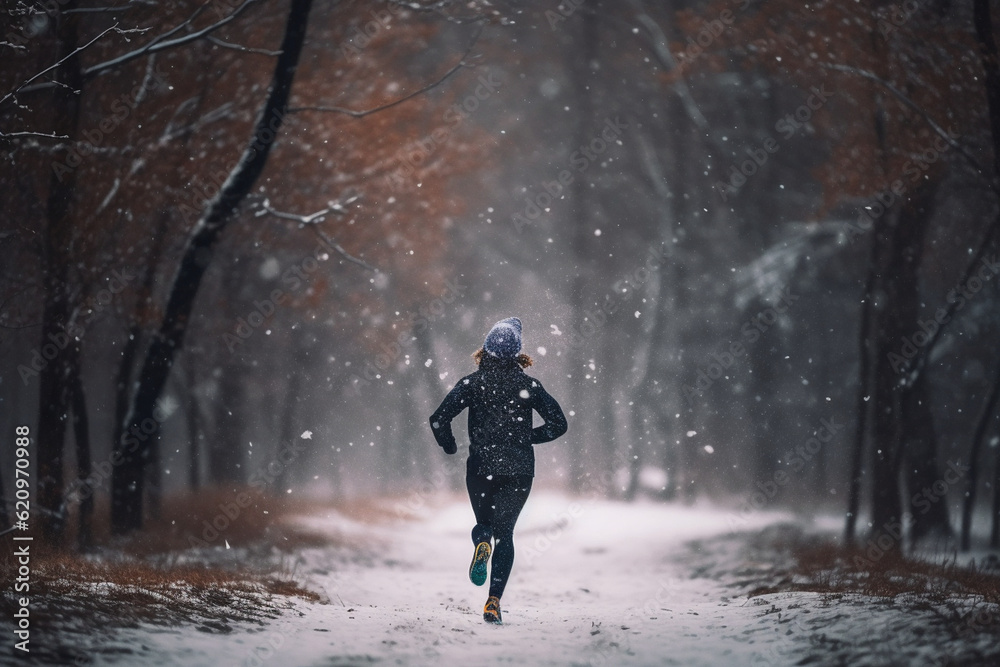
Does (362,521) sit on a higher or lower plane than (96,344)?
lower

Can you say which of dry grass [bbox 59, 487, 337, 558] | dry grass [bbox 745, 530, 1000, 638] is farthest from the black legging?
dry grass [bbox 59, 487, 337, 558]

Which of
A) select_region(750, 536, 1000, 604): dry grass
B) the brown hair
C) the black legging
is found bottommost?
select_region(750, 536, 1000, 604): dry grass

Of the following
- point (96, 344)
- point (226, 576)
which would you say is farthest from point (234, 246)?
point (226, 576)

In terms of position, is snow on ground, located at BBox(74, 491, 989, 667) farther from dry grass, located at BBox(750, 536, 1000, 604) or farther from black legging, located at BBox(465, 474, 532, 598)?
dry grass, located at BBox(750, 536, 1000, 604)

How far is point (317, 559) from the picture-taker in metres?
12.2

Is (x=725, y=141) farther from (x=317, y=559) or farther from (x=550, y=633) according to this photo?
(x=550, y=633)

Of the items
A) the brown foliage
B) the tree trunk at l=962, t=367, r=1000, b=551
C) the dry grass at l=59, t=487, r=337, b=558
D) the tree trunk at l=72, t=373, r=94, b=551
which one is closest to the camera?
the brown foliage

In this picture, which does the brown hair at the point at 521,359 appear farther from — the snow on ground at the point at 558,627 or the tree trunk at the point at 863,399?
the tree trunk at the point at 863,399

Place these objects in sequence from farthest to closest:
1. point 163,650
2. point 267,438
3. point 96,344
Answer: point 267,438
point 96,344
point 163,650

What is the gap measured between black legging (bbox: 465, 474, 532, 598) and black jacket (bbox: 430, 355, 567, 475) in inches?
3.5

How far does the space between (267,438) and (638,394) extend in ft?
57.0

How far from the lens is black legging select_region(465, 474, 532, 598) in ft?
20.5

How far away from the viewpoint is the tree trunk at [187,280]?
9.84m

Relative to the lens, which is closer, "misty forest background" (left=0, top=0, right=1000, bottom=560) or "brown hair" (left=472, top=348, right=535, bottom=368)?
"brown hair" (left=472, top=348, right=535, bottom=368)
